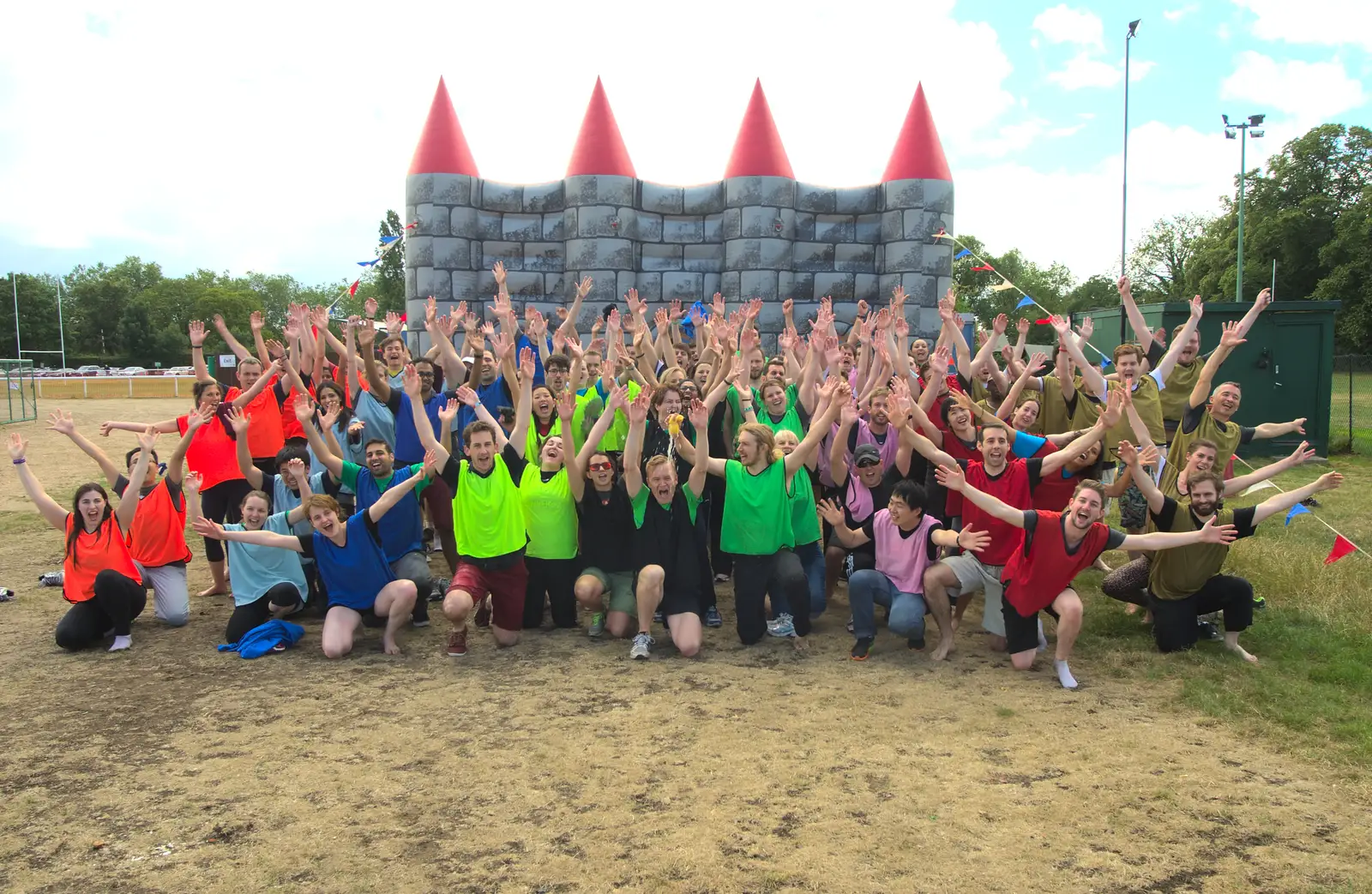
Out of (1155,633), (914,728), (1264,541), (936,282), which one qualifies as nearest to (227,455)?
(914,728)

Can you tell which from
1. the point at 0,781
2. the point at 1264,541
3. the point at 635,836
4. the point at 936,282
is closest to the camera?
the point at 635,836

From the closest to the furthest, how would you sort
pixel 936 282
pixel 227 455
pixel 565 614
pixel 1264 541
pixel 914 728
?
pixel 914 728, pixel 565 614, pixel 227 455, pixel 1264 541, pixel 936 282

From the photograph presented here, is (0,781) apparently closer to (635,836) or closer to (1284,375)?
(635,836)

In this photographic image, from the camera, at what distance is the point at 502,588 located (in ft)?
18.2

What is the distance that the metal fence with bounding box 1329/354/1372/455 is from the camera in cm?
1328

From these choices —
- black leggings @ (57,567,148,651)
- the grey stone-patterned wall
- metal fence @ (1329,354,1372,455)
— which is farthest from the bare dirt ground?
metal fence @ (1329,354,1372,455)

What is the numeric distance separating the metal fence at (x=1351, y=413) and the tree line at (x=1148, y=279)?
579 centimetres

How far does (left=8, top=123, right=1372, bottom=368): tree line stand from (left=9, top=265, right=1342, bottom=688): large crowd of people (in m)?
14.1

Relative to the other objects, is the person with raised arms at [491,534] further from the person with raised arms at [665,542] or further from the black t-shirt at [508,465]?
the person with raised arms at [665,542]

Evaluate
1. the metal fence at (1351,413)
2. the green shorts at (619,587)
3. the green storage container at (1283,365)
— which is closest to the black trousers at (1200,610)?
the green shorts at (619,587)

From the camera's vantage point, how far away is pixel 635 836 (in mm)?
3352

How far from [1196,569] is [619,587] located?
3.39m

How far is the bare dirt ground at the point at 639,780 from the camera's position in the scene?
314 cm

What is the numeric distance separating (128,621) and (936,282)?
12934 millimetres
